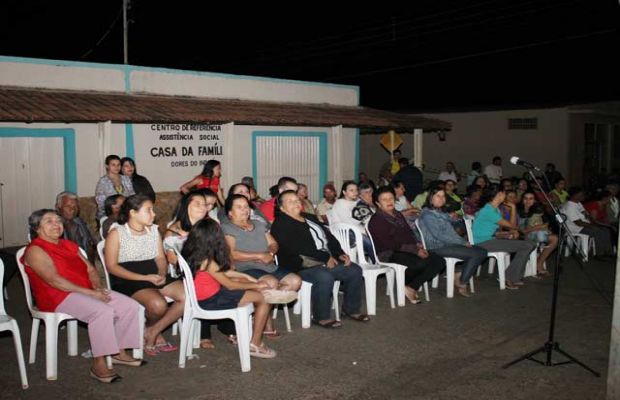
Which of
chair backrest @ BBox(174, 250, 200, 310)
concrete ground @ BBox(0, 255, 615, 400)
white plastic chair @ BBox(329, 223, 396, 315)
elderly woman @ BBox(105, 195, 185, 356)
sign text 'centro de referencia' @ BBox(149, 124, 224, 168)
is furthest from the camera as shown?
sign text 'centro de referencia' @ BBox(149, 124, 224, 168)

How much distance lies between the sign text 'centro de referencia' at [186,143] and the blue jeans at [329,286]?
688 cm

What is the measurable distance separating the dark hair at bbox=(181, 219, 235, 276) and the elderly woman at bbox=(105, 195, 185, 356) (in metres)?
0.48

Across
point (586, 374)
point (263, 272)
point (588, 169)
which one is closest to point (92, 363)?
point (263, 272)

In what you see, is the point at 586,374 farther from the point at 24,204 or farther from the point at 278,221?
the point at 24,204

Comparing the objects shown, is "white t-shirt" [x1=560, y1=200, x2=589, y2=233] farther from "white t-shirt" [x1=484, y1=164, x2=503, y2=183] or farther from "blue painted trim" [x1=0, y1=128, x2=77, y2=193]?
"blue painted trim" [x1=0, y1=128, x2=77, y2=193]

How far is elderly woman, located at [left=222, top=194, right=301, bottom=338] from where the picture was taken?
20.7 ft

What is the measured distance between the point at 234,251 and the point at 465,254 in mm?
3247

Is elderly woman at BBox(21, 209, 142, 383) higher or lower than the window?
lower

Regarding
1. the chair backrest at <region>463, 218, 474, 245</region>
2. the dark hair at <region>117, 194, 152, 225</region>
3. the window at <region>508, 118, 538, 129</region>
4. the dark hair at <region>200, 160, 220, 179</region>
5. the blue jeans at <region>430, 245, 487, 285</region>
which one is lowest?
the blue jeans at <region>430, 245, 487, 285</region>

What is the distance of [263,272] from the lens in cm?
644

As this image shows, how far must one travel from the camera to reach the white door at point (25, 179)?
35.9ft

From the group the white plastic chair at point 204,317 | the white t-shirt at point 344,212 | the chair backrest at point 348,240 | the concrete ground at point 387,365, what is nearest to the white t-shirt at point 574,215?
the concrete ground at point 387,365

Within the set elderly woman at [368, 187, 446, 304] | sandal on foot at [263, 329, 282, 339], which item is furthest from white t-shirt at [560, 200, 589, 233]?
sandal on foot at [263, 329, 282, 339]

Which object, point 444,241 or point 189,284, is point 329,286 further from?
point 444,241
